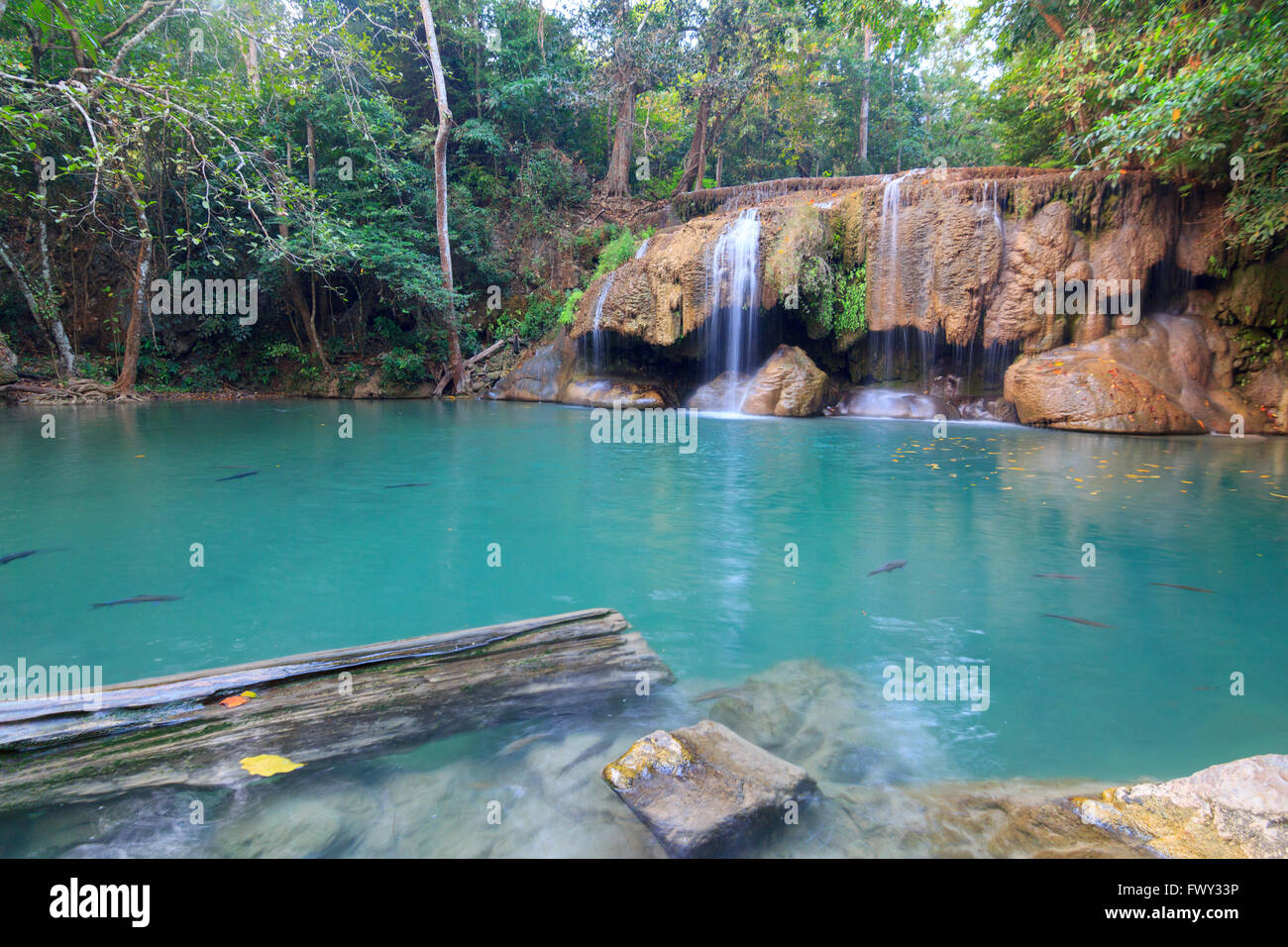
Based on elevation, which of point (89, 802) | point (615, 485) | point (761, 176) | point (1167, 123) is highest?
point (761, 176)

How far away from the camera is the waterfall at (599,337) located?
16406 millimetres

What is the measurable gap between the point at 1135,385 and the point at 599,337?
11.5 m

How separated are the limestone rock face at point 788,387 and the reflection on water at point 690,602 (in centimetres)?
652

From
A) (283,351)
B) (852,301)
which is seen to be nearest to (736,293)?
(852,301)

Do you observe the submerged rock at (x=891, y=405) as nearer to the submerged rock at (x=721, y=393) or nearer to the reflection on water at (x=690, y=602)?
the submerged rock at (x=721, y=393)

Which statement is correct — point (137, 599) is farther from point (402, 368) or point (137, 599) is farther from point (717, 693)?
point (402, 368)

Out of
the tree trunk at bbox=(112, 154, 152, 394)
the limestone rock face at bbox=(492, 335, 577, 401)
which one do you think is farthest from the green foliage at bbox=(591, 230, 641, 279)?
the tree trunk at bbox=(112, 154, 152, 394)

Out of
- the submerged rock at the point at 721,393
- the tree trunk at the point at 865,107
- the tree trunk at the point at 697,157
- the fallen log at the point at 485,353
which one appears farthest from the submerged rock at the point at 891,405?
the tree trunk at the point at 865,107

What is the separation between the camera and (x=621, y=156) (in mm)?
21281

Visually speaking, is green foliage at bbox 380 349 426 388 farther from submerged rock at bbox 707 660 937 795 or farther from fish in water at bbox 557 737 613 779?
fish in water at bbox 557 737 613 779
